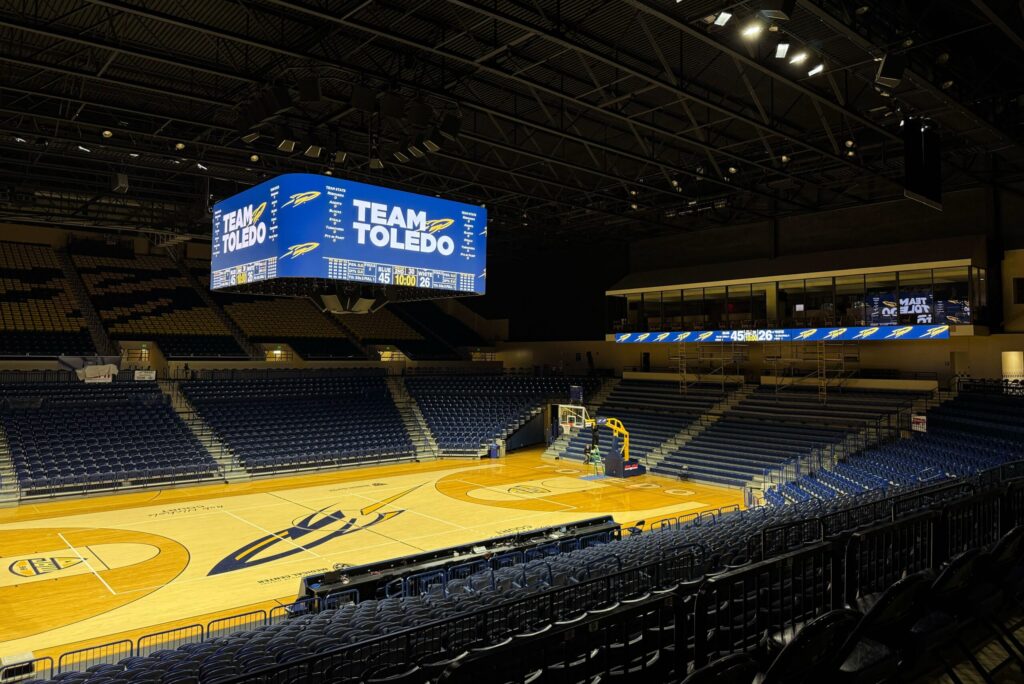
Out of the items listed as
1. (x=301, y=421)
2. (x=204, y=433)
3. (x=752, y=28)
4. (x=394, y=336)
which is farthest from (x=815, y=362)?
(x=204, y=433)

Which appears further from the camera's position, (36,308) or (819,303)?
(36,308)

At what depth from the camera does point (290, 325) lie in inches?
1469

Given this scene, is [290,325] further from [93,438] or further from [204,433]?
[93,438]

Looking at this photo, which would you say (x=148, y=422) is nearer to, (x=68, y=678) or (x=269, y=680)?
(x=68, y=678)

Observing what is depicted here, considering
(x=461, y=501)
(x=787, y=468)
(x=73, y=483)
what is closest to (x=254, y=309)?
(x=73, y=483)

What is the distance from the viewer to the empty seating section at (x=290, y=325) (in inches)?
1409

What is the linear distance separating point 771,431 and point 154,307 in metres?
28.8

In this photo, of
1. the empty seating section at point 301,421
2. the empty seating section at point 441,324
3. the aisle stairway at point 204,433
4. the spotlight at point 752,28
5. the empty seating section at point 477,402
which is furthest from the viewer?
the empty seating section at point 441,324

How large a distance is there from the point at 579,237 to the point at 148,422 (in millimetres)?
21048

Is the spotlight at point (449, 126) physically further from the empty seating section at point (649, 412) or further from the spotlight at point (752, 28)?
the empty seating section at point (649, 412)

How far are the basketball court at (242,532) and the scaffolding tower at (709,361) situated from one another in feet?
24.6

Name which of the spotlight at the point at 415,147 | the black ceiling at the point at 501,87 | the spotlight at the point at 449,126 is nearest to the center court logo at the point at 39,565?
the black ceiling at the point at 501,87

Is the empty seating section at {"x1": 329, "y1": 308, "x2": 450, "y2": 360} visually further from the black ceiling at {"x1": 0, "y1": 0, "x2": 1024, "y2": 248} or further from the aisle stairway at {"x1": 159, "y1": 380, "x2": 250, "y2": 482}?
the black ceiling at {"x1": 0, "y1": 0, "x2": 1024, "y2": 248}

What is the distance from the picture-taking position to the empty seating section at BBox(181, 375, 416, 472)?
26.8 m
